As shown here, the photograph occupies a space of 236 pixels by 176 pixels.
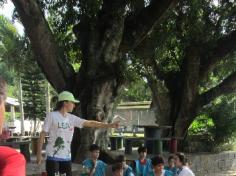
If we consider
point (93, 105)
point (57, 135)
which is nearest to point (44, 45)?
point (93, 105)

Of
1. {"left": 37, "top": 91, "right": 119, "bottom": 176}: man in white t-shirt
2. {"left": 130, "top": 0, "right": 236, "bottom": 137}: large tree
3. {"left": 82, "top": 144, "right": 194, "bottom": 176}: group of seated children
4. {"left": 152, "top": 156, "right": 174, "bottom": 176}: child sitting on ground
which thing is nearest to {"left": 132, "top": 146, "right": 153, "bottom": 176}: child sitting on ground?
{"left": 82, "top": 144, "right": 194, "bottom": 176}: group of seated children

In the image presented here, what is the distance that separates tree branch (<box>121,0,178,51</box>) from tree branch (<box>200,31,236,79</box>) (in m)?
2.73

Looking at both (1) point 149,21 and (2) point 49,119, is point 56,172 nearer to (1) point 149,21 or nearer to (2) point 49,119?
(2) point 49,119

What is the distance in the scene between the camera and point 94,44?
9.20 metres

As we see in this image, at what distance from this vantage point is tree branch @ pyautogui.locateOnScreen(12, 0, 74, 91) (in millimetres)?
8070

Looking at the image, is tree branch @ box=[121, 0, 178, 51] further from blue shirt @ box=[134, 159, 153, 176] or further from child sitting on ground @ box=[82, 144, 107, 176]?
child sitting on ground @ box=[82, 144, 107, 176]

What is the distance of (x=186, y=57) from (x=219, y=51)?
952 millimetres

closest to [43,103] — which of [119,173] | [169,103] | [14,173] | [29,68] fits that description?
[29,68]

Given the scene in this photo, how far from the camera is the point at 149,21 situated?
9812 millimetres

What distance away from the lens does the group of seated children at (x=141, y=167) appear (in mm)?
6784

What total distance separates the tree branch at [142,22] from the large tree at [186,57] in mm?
1462

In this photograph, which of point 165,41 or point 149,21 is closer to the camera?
point 149,21

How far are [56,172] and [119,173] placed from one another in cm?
130

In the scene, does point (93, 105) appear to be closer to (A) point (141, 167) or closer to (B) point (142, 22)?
(A) point (141, 167)
